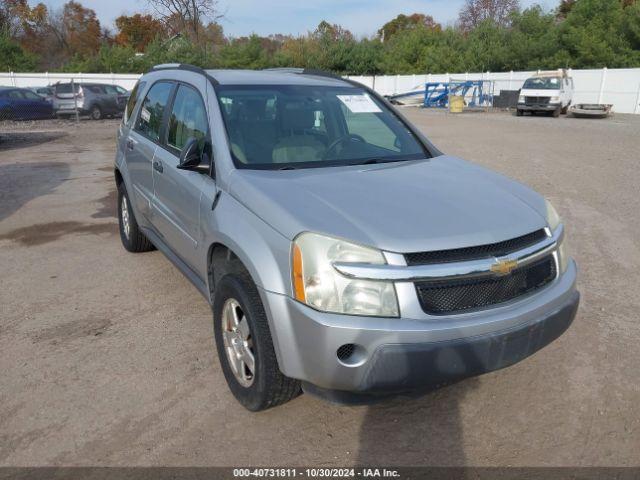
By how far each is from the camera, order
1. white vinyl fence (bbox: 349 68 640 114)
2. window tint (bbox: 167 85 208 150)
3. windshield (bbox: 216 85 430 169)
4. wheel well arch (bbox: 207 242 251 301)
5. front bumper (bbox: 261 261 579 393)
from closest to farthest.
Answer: front bumper (bbox: 261 261 579 393)
wheel well arch (bbox: 207 242 251 301)
windshield (bbox: 216 85 430 169)
window tint (bbox: 167 85 208 150)
white vinyl fence (bbox: 349 68 640 114)

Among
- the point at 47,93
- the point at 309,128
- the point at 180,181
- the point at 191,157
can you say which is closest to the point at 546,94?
the point at 47,93

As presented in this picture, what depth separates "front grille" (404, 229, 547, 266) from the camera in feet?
7.97

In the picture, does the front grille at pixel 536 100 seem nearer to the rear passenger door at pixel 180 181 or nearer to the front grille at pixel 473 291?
the rear passenger door at pixel 180 181

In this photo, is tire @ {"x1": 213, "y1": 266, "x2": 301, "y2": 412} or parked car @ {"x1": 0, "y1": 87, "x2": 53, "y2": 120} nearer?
tire @ {"x1": 213, "y1": 266, "x2": 301, "y2": 412}

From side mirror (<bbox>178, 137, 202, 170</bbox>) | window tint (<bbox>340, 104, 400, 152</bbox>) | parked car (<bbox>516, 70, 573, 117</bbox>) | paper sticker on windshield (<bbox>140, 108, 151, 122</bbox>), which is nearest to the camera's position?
side mirror (<bbox>178, 137, 202, 170</bbox>)

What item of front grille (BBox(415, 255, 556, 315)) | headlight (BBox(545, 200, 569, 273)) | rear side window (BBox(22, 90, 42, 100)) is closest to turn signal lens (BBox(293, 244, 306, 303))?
front grille (BBox(415, 255, 556, 315))

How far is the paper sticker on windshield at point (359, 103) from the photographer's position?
13.4 feet

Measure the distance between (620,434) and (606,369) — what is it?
0.68 meters

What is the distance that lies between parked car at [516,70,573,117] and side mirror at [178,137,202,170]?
27068mm

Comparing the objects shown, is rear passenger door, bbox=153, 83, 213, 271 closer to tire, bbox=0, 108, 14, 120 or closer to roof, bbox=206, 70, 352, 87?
roof, bbox=206, 70, 352, 87

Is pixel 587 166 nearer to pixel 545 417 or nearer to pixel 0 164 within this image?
pixel 545 417

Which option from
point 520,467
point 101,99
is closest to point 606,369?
point 520,467

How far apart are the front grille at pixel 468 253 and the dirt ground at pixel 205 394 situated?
3.06ft

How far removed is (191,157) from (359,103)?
151 centimetres
